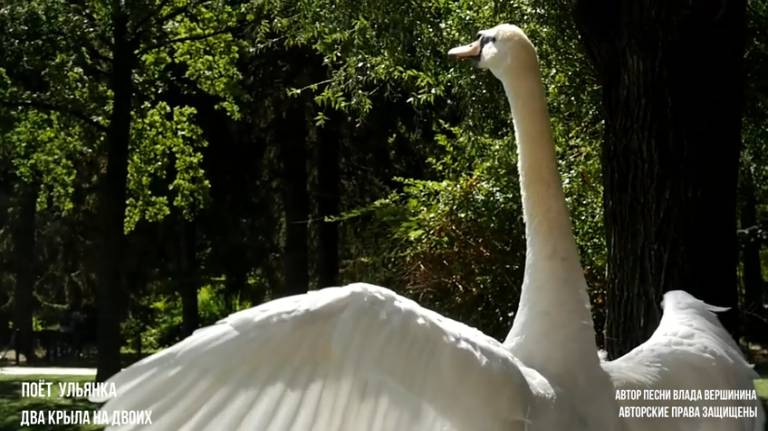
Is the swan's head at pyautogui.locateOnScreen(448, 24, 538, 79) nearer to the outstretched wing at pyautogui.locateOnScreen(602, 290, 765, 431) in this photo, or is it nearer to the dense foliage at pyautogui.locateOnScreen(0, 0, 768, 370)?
the outstretched wing at pyautogui.locateOnScreen(602, 290, 765, 431)

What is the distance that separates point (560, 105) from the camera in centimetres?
898

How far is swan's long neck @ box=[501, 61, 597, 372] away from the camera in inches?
141

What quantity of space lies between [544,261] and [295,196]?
14.6m

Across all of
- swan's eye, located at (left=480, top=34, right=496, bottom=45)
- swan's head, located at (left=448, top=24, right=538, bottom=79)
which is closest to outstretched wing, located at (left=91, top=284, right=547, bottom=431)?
swan's head, located at (left=448, top=24, right=538, bottom=79)

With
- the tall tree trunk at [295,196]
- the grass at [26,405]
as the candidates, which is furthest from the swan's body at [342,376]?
the tall tree trunk at [295,196]

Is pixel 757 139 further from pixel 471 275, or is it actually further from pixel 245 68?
pixel 245 68

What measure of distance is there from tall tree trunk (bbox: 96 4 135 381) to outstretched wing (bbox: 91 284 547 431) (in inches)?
496

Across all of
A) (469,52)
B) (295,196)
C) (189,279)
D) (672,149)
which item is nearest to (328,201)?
(295,196)

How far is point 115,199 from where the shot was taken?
607 inches

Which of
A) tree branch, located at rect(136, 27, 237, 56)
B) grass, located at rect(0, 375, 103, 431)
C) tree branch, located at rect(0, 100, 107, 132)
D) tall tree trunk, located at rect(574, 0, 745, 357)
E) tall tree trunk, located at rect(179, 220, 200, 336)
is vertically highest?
tree branch, located at rect(136, 27, 237, 56)

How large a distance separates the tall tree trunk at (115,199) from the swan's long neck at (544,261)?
12.2 m

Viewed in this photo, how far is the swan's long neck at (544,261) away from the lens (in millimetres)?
3584

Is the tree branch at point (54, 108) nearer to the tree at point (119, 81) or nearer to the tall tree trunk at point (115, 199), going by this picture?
the tree at point (119, 81)

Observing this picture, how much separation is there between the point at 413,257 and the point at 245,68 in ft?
34.8
